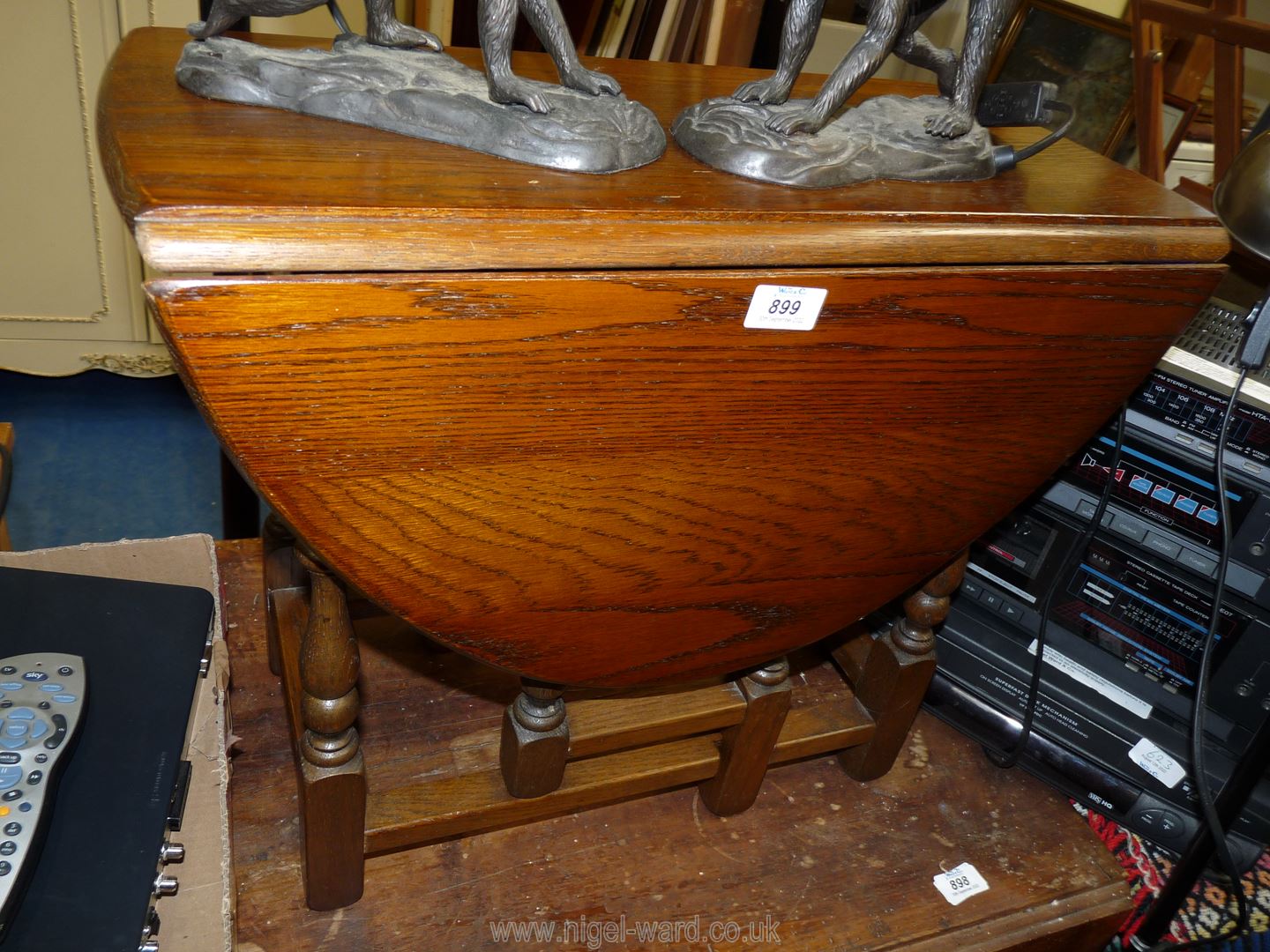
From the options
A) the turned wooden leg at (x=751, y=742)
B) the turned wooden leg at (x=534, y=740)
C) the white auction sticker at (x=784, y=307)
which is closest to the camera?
the white auction sticker at (x=784, y=307)

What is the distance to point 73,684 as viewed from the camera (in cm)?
87

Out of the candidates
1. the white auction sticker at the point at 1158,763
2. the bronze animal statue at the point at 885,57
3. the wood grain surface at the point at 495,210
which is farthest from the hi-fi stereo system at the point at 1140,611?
the bronze animal statue at the point at 885,57

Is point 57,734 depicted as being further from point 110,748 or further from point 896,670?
→ point 896,670

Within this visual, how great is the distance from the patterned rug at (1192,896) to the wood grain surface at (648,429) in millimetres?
554

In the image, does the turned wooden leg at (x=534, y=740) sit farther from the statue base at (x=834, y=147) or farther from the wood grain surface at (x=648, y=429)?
the statue base at (x=834, y=147)

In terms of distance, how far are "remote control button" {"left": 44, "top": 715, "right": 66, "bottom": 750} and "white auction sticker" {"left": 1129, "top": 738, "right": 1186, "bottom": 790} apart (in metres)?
1.07

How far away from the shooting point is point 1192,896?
3.88 ft

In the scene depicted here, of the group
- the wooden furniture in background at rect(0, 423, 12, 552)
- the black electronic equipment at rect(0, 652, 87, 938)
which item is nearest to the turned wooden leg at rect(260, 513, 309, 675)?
the black electronic equipment at rect(0, 652, 87, 938)

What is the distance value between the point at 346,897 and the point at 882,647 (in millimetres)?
614

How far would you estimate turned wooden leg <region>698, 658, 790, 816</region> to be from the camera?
3.33 feet

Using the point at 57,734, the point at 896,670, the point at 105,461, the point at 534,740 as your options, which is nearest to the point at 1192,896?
the point at 896,670

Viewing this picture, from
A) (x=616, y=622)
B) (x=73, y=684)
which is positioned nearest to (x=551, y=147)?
(x=616, y=622)

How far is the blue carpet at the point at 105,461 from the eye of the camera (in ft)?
5.91

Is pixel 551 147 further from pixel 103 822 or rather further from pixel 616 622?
pixel 103 822
